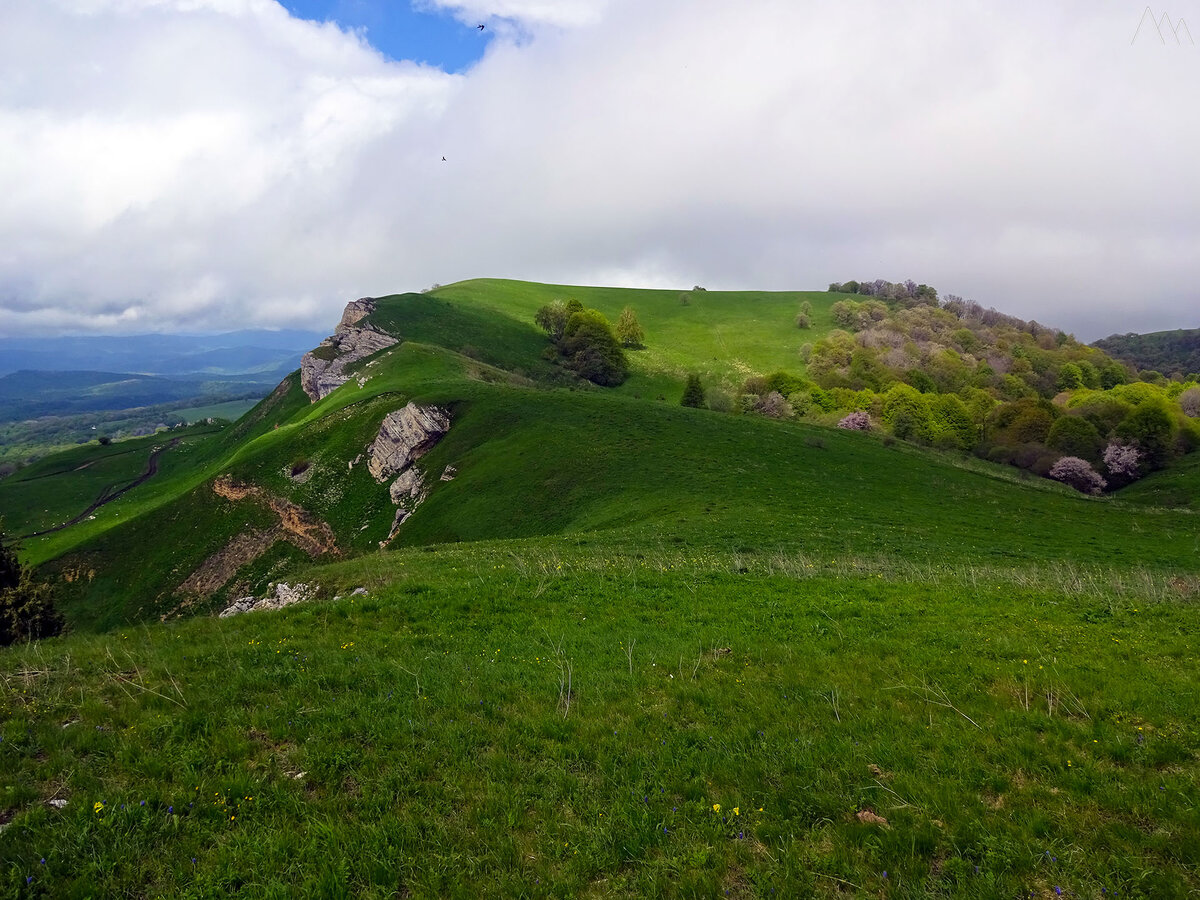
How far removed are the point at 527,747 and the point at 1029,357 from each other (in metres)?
164

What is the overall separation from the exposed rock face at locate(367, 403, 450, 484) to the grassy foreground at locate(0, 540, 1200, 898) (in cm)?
4471

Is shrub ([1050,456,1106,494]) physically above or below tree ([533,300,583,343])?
below

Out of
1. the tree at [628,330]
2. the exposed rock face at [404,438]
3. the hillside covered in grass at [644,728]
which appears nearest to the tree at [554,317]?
the tree at [628,330]

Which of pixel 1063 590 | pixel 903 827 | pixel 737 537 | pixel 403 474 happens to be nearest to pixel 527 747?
pixel 903 827

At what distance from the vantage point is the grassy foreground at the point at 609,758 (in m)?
6.06

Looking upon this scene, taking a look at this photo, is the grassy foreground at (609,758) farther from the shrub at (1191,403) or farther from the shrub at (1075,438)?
the shrub at (1191,403)

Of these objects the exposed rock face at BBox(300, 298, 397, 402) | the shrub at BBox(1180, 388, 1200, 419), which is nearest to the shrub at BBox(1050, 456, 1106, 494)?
the shrub at BBox(1180, 388, 1200, 419)

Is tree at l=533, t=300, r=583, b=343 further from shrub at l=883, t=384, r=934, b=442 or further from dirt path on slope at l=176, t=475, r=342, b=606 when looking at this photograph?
dirt path on slope at l=176, t=475, r=342, b=606

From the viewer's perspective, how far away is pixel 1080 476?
2876 inches

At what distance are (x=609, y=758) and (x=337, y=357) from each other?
10026 centimetres

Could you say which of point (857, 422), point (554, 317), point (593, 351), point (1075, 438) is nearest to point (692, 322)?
point (554, 317)

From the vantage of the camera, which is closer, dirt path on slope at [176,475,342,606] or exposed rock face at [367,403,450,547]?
dirt path on slope at [176,475,342,606]

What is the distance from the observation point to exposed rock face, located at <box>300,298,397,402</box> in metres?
91.3

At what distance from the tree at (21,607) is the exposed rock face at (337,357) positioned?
65.8 metres
